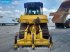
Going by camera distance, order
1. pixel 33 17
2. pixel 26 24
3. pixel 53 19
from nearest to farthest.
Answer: pixel 33 17 < pixel 26 24 < pixel 53 19

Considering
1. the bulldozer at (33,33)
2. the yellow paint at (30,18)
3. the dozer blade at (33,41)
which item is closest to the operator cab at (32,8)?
the bulldozer at (33,33)

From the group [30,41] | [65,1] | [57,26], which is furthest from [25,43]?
[57,26]

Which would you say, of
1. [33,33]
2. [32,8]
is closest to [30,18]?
[33,33]

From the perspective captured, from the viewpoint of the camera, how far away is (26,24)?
9.20 meters

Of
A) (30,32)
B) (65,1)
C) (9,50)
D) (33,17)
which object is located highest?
(65,1)

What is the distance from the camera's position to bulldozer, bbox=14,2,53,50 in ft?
27.5

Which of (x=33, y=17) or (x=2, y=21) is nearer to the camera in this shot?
(x=33, y=17)

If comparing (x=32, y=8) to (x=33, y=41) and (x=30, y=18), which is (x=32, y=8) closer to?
(x=30, y=18)

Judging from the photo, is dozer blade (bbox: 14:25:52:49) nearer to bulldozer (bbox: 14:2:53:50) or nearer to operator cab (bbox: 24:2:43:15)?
bulldozer (bbox: 14:2:53:50)

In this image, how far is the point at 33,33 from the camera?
8500 mm

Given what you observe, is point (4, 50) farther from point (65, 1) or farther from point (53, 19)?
point (53, 19)

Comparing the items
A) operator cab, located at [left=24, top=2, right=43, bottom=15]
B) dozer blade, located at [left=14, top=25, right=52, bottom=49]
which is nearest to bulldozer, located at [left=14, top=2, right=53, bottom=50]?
dozer blade, located at [left=14, top=25, right=52, bottom=49]

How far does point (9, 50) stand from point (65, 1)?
894 centimetres

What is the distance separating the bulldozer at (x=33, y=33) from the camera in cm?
838
